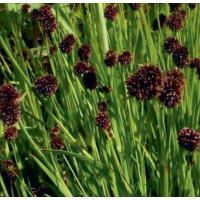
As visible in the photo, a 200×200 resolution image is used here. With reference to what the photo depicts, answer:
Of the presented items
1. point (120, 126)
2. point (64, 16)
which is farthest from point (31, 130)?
point (64, 16)

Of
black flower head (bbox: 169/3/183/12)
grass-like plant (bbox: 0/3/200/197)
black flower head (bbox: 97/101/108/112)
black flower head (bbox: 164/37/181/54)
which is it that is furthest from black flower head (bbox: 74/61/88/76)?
black flower head (bbox: 169/3/183/12)

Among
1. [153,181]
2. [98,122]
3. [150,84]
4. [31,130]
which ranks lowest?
[153,181]

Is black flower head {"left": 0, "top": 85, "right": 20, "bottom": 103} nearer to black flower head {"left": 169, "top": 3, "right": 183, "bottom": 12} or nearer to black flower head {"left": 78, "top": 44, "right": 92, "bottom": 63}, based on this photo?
black flower head {"left": 78, "top": 44, "right": 92, "bottom": 63}

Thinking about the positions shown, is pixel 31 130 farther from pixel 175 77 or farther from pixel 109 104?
pixel 175 77

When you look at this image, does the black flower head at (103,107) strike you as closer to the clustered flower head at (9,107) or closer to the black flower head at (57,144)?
the black flower head at (57,144)

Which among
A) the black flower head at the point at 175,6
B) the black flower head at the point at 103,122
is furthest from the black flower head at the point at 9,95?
the black flower head at the point at 175,6

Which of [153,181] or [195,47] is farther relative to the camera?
[195,47]

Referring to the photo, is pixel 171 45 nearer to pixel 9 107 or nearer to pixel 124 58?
pixel 124 58
